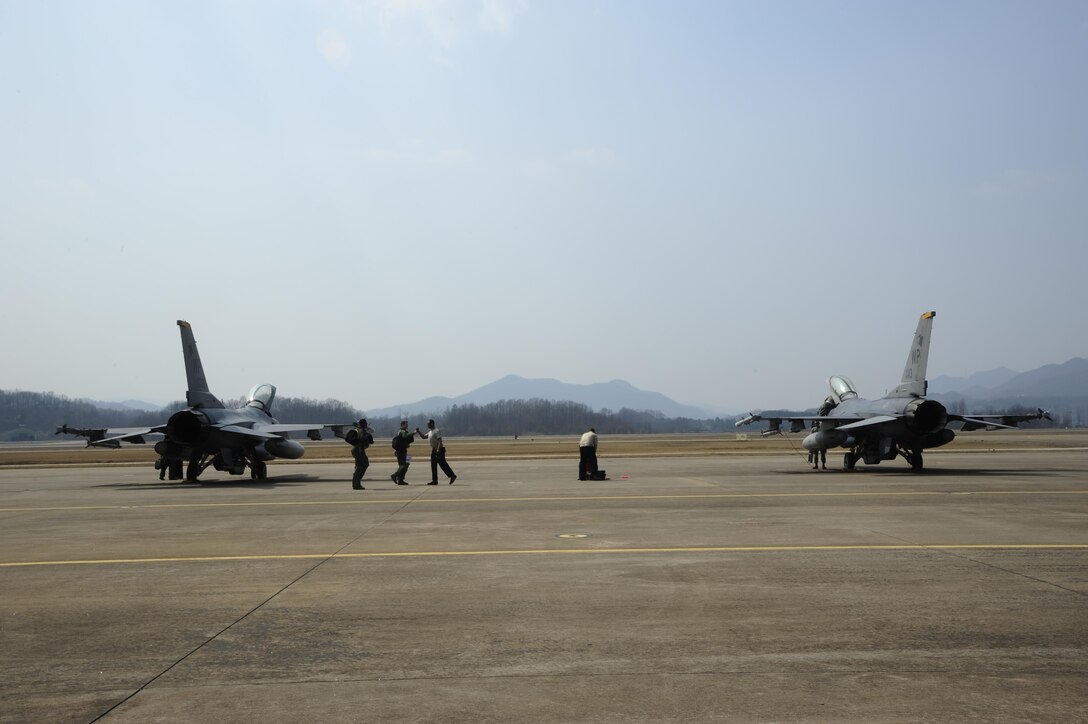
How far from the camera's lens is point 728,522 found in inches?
605

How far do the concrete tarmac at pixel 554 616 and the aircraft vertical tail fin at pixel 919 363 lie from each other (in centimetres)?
1325

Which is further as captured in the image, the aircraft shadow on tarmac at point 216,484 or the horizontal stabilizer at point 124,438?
the horizontal stabilizer at point 124,438

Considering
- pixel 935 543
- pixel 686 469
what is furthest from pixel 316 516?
pixel 686 469

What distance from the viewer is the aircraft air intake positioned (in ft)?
92.9

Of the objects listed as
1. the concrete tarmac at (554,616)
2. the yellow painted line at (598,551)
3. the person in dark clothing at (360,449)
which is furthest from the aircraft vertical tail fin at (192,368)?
the yellow painted line at (598,551)

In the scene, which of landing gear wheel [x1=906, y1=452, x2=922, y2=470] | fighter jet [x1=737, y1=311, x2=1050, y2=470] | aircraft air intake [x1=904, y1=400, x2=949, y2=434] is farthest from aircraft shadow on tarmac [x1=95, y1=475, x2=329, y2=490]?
landing gear wheel [x1=906, y1=452, x2=922, y2=470]

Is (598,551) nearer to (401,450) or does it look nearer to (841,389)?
(401,450)

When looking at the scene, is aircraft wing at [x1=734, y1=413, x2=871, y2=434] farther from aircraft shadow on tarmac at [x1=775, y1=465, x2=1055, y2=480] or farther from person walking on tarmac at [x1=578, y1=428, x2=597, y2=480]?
person walking on tarmac at [x1=578, y1=428, x2=597, y2=480]

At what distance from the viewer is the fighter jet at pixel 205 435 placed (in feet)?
93.1

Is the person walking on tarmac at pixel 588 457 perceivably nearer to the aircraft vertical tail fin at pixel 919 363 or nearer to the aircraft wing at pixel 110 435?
the aircraft vertical tail fin at pixel 919 363

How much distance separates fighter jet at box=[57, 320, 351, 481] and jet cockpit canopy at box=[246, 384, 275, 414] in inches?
147

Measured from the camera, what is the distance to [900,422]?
2923 centimetres

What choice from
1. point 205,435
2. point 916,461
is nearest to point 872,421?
point 916,461

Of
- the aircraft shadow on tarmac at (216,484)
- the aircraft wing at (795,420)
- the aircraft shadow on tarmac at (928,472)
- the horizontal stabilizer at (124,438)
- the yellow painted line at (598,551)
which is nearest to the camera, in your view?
the yellow painted line at (598,551)
